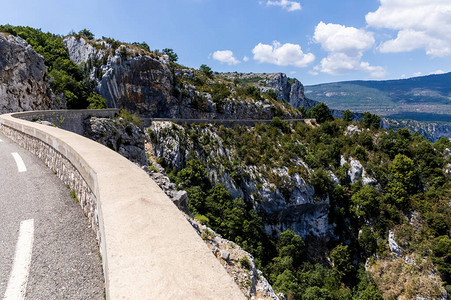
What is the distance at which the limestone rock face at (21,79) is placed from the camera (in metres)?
26.9

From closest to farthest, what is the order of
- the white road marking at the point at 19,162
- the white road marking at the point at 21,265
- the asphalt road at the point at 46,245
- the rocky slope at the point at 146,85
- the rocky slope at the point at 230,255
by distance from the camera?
1. the white road marking at the point at 21,265
2. the asphalt road at the point at 46,245
3. the white road marking at the point at 19,162
4. the rocky slope at the point at 230,255
5. the rocky slope at the point at 146,85

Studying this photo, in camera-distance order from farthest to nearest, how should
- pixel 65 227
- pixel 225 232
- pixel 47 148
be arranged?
pixel 225 232 → pixel 47 148 → pixel 65 227

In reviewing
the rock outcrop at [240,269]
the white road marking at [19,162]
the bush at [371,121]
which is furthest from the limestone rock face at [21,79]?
the bush at [371,121]

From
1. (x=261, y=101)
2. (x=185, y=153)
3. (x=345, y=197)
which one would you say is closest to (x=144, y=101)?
(x=185, y=153)

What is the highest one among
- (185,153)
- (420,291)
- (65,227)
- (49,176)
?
(49,176)

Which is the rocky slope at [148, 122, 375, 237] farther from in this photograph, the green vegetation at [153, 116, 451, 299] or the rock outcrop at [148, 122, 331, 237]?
the green vegetation at [153, 116, 451, 299]

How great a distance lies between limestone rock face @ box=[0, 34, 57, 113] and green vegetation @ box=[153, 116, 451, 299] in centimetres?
1928

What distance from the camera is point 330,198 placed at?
152 feet

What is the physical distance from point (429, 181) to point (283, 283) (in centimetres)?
4192

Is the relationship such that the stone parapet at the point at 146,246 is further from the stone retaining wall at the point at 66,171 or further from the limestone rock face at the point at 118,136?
the limestone rock face at the point at 118,136

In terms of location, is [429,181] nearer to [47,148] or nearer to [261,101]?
[261,101]

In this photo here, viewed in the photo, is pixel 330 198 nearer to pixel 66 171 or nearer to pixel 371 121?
pixel 371 121

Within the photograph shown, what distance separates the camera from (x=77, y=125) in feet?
74.4

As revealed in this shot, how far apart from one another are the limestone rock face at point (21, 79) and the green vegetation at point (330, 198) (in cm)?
1928
